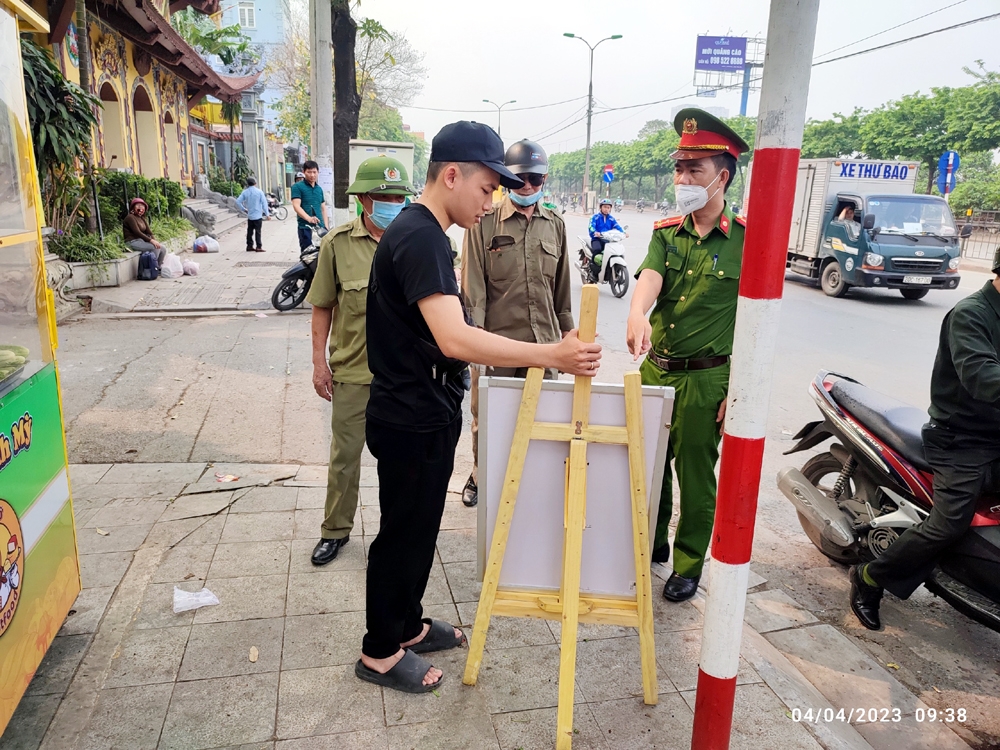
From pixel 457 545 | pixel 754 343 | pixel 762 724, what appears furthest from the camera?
Result: pixel 457 545

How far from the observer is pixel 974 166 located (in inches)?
1423

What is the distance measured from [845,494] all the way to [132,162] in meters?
18.0

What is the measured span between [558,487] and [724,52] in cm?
6810

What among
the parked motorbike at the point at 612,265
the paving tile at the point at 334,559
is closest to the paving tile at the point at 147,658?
the paving tile at the point at 334,559

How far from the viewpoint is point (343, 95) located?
35.5 ft

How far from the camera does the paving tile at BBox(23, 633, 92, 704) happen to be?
240cm

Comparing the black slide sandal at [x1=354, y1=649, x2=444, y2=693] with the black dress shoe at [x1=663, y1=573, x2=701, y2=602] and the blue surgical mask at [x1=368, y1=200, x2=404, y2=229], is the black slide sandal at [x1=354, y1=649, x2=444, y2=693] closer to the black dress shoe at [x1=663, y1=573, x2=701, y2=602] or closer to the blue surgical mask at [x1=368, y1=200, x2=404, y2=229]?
the black dress shoe at [x1=663, y1=573, x2=701, y2=602]

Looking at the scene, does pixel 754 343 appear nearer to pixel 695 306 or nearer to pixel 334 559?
pixel 695 306

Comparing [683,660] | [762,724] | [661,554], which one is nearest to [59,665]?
[683,660]

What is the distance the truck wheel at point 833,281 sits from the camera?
1319 cm

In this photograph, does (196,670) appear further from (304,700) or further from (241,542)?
(241,542)

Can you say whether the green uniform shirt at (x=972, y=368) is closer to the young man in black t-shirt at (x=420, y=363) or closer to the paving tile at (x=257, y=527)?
→ the young man in black t-shirt at (x=420, y=363)

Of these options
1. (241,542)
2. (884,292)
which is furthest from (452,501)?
(884,292)

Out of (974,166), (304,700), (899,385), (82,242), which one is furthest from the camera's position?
(974,166)
